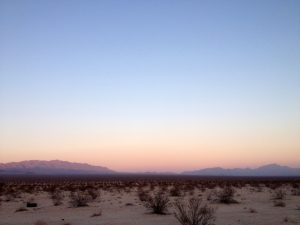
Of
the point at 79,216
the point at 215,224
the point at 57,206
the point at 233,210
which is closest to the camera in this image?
the point at 215,224

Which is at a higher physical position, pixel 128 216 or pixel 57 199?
pixel 57 199

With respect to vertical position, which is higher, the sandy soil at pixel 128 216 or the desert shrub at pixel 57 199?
the desert shrub at pixel 57 199

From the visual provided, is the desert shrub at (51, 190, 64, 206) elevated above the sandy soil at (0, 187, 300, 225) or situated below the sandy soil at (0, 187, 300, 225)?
above

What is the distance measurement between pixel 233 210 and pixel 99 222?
310 inches

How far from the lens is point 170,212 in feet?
68.5

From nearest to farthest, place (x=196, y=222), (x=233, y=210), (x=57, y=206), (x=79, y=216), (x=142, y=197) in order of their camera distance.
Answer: (x=196, y=222)
(x=79, y=216)
(x=233, y=210)
(x=57, y=206)
(x=142, y=197)

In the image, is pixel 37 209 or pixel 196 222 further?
pixel 37 209

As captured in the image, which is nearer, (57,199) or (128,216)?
(128,216)

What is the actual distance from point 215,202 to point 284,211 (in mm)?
5977

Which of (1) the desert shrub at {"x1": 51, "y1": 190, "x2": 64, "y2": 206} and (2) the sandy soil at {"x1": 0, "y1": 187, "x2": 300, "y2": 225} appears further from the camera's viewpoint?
(1) the desert shrub at {"x1": 51, "y1": 190, "x2": 64, "y2": 206}

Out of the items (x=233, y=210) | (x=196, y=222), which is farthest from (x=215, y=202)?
(x=196, y=222)

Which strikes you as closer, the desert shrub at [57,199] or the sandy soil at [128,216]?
the sandy soil at [128,216]

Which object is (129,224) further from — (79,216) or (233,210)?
(233,210)

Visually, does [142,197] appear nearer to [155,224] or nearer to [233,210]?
[233,210]
